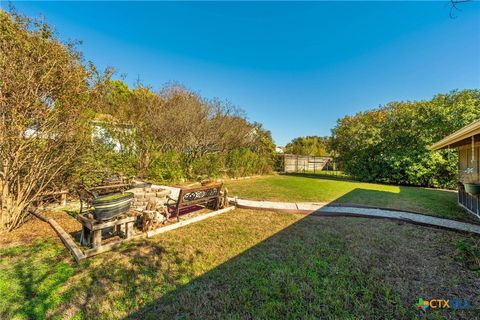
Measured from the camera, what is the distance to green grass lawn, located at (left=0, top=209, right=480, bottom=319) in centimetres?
211

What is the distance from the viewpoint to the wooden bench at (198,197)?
4.68 meters

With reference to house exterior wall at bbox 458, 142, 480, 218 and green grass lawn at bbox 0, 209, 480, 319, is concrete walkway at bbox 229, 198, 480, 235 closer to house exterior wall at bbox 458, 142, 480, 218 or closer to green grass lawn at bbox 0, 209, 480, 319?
green grass lawn at bbox 0, 209, 480, 319

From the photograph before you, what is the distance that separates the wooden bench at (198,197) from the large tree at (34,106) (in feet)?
9.96

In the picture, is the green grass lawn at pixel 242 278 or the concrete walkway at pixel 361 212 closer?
the green grass lawn at pixel 242 278

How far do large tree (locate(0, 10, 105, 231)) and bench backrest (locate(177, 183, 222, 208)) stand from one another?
3.07m

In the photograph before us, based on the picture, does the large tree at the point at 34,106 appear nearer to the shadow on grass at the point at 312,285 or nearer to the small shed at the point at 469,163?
the shadow on grass at the point at 312,285

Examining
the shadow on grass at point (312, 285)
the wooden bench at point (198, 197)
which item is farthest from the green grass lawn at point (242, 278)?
the wooden bench at point (198, 197)

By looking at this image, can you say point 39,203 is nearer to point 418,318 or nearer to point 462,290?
point 418,318

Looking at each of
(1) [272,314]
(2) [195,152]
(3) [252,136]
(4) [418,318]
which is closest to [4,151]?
(1) [272,314]

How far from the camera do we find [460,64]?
765 cm

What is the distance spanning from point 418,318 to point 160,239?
3.93 meters

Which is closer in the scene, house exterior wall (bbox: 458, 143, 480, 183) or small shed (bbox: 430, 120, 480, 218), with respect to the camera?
small shed (bbox: 430, 120, 480, 218)
